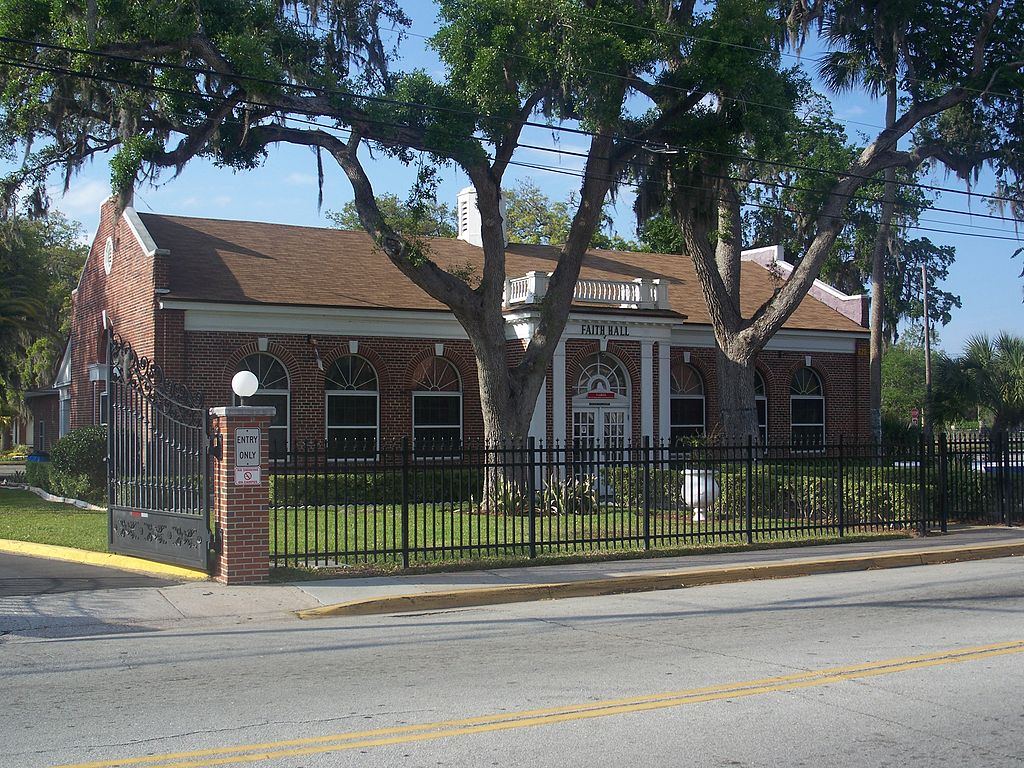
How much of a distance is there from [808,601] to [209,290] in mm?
16982

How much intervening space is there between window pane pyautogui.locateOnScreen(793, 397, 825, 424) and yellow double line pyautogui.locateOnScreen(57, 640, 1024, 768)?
2422 cm

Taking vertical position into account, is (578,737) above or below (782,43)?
below

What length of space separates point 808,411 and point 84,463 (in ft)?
68.6

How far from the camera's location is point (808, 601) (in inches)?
480

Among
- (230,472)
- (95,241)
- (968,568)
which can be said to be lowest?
(968,568)

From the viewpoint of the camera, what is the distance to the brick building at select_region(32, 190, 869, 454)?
80.9 ft

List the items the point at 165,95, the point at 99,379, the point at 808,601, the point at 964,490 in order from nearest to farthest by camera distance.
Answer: the point at 808,601
the point at 165,95
the point at 964,490
the point at 99,379

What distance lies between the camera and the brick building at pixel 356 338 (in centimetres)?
2466

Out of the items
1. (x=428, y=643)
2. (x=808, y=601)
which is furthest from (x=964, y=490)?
(x=428, y=643)

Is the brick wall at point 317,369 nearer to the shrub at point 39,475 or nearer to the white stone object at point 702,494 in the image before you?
the shrub at point 39,475

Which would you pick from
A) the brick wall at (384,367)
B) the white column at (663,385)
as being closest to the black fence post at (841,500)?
the brick wall at (384,367)

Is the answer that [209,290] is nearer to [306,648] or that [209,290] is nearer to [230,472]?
[230,472]

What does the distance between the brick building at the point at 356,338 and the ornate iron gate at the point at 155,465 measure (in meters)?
8.78

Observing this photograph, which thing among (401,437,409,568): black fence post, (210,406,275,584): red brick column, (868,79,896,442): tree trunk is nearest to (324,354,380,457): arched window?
(401,437,409,568): black fence post
